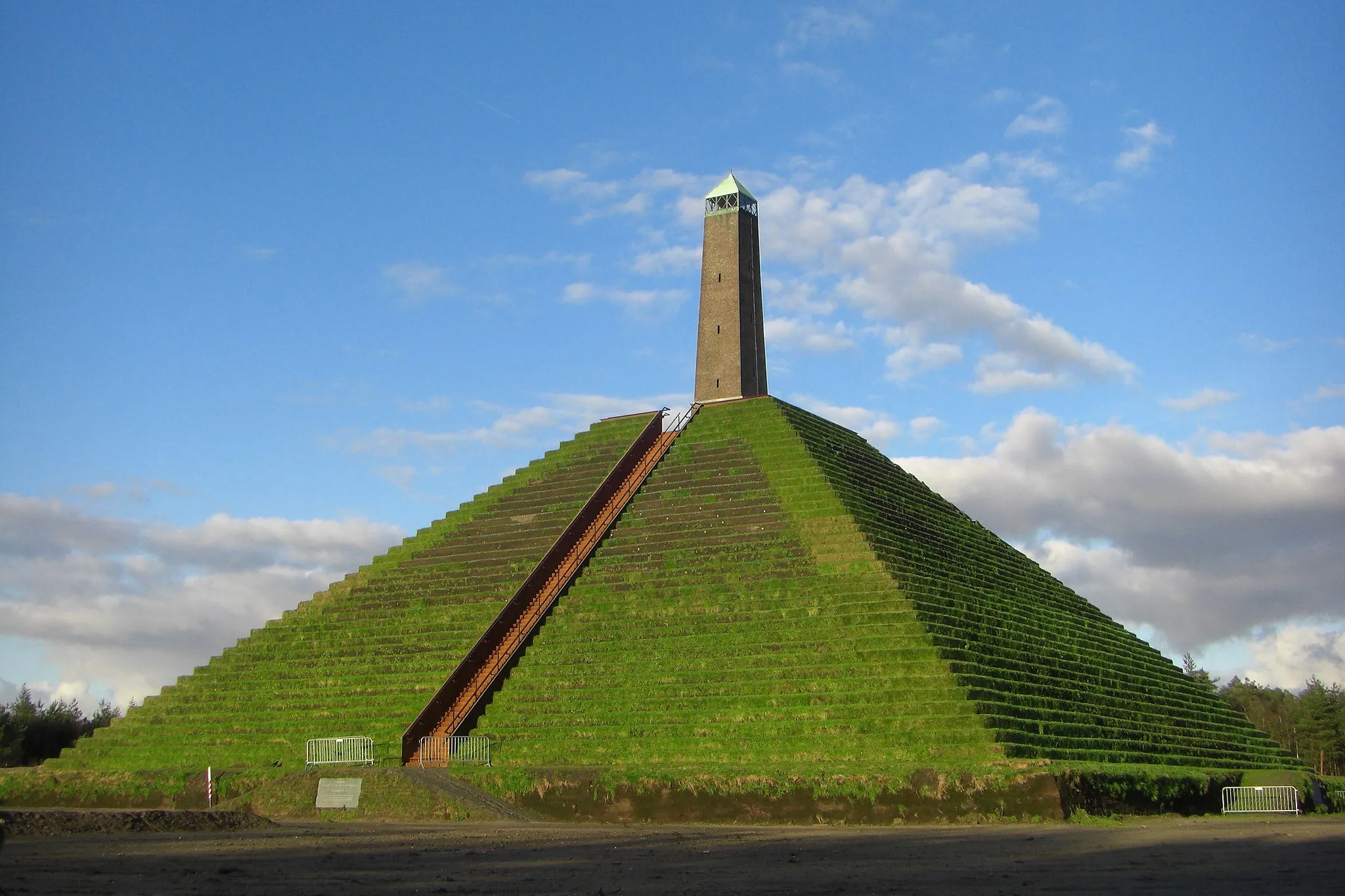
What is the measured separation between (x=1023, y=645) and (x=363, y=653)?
1481 centimetres

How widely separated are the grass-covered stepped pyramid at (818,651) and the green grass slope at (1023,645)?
72 mm

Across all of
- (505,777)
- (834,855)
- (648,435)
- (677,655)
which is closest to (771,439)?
(648,435)

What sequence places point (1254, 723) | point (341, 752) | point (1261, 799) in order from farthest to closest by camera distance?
point (1254, 723) → point (341, 752) → point (1261, 799)

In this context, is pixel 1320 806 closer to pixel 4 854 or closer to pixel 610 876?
pixel 610 876

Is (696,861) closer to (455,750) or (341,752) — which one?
(455,750)

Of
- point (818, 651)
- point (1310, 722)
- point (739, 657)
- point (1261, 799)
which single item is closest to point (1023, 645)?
point (818, 651)

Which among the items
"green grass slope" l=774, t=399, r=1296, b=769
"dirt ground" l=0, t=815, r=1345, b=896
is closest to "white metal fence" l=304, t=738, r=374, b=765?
"dirt ground" l=0, t=815, r=1345, b=896

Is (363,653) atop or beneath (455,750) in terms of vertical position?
atop

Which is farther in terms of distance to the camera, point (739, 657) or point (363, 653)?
point (363, 653)

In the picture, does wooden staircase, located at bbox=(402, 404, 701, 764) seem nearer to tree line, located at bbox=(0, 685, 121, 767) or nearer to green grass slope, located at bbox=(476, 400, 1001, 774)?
green grass slope, located at bbox=(476, 400, 1001, 774)

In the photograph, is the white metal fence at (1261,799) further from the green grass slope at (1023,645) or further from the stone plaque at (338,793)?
the stone plaque at (338,793)

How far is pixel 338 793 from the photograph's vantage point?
2244 cm

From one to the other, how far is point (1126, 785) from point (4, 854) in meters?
16.7

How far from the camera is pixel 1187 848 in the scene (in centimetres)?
1402
